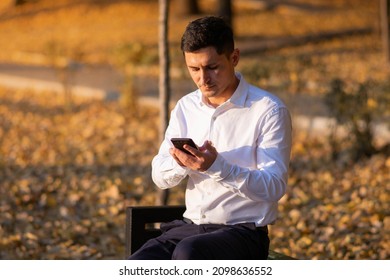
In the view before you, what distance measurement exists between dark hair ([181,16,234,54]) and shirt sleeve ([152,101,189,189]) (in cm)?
40

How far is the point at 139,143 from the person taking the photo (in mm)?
11445

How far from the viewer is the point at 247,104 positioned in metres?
4.31

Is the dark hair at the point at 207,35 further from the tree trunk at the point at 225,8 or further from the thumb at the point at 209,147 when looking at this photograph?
the tree trunk at the point at 225,8

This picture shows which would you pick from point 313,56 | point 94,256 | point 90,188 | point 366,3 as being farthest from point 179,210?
point 366,3

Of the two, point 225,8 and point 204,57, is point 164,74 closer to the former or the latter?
point 204,57

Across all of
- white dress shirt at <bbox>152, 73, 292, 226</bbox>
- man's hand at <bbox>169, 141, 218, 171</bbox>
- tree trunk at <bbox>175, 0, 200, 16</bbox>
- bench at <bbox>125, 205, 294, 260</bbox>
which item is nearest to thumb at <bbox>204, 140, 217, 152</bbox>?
man's hand at <bbox>169, 141, 218, 171</bbox>

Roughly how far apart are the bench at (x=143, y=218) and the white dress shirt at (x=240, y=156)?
33 centimetres

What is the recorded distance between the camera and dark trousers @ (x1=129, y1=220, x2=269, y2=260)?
4.00 metres

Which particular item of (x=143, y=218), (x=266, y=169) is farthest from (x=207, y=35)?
(x=143, y=218)

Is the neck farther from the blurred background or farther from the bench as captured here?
the blurred background

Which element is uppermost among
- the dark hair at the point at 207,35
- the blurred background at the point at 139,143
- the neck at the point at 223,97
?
the dark hair at the point at 207,35

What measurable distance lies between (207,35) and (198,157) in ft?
1.69

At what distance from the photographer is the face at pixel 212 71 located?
4121mm

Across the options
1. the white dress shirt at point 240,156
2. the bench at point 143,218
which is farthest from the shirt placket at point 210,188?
the bench at point 143,218
